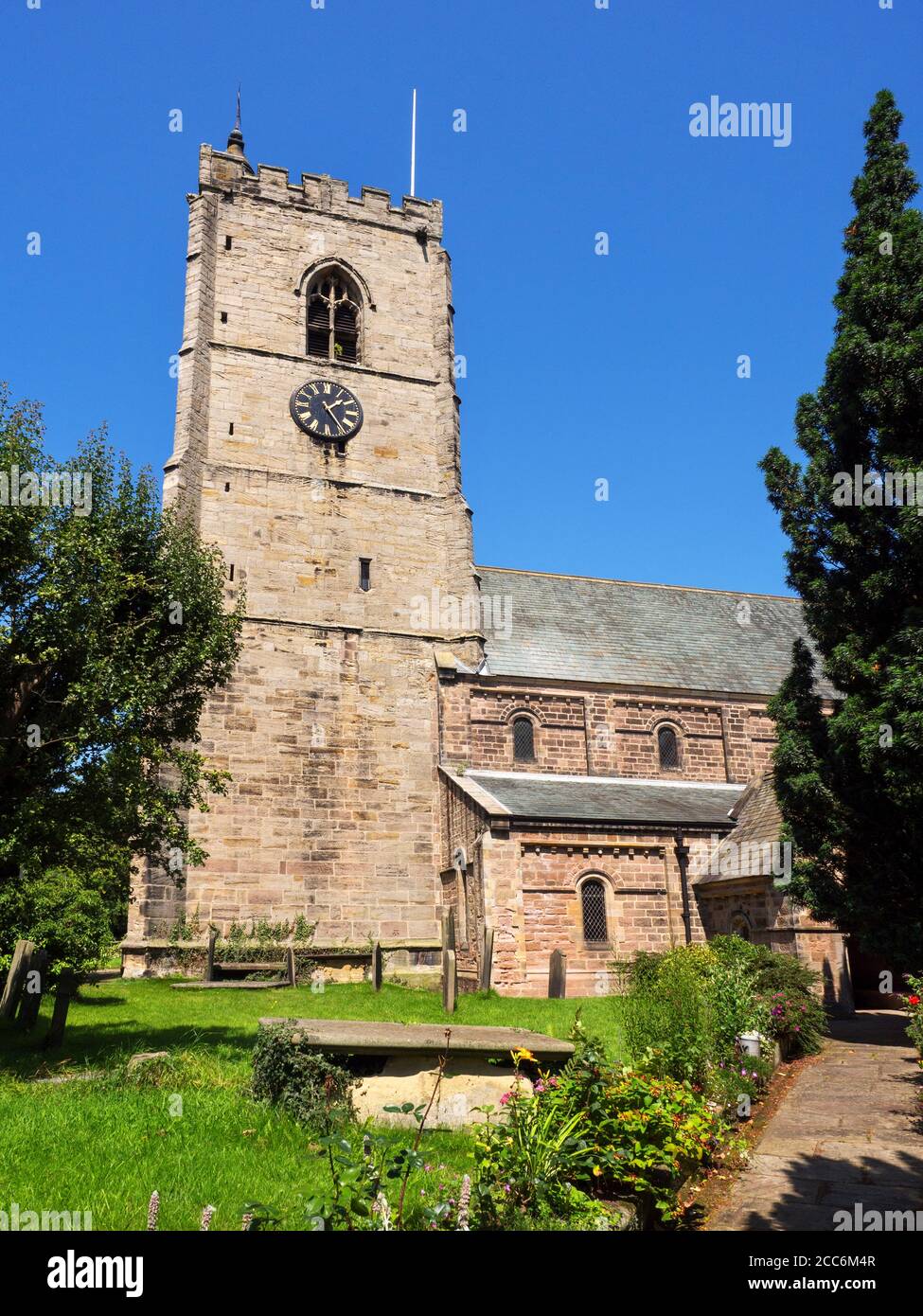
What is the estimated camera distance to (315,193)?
31109 mm

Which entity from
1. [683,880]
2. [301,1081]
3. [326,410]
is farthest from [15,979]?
[326,410]

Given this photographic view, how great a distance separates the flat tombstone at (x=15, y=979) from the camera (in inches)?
584

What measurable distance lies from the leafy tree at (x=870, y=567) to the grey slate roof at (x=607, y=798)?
9.99 metres

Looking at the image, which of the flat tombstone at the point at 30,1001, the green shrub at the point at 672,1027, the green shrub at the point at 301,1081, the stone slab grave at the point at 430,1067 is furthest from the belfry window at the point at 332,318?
the stone slab grave at the point at 430,1067

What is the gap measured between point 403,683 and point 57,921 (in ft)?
40.8

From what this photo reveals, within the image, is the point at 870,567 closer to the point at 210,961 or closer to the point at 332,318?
the point at 210,961

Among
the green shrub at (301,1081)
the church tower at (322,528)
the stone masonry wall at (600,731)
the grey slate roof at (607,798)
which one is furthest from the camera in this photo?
the stone masonry wall at (600,731)

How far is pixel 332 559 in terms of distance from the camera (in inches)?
1077

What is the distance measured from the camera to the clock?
28344mm

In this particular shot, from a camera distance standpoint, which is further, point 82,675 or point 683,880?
point 683,880

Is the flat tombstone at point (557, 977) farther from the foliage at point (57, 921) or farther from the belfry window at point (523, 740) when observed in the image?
the foliage at point (57, 921)

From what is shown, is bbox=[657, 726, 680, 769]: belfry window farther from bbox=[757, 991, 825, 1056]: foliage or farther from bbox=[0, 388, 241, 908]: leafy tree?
bbox=[0, 388, 241, 908]: leafy tree
